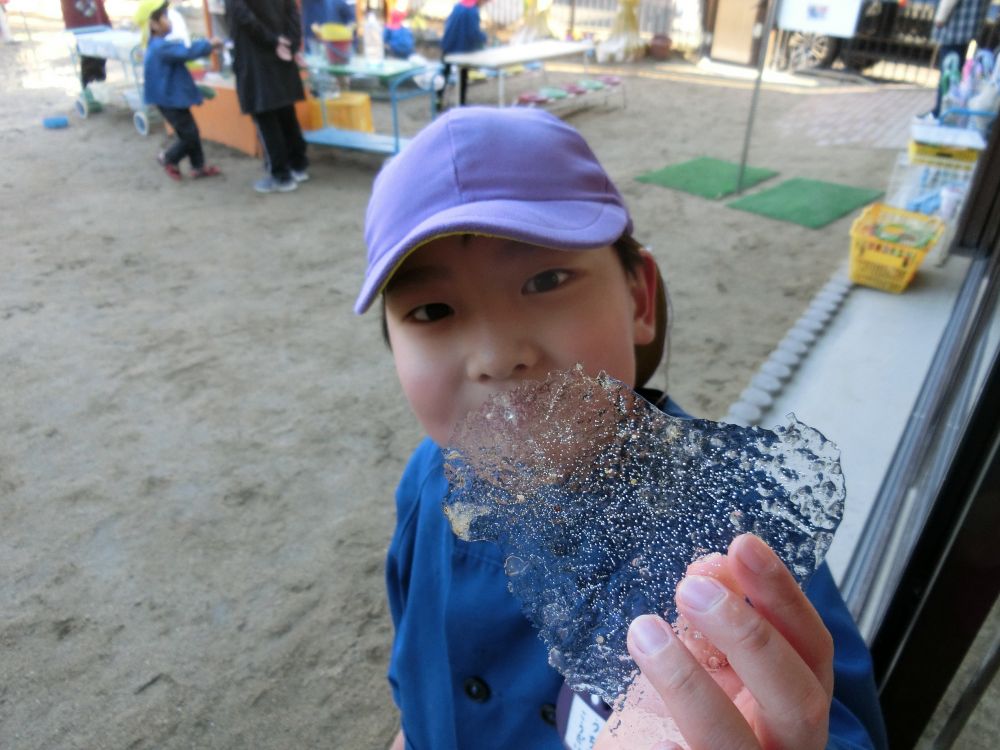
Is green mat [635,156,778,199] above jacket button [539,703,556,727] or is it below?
below

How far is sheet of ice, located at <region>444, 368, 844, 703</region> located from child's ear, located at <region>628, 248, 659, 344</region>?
0.29 m

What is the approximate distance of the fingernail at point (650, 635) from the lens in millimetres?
438

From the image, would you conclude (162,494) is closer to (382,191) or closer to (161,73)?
(382,191)

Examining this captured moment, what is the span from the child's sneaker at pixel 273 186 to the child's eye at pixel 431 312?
4.62 meters

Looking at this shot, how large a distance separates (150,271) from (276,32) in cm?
189

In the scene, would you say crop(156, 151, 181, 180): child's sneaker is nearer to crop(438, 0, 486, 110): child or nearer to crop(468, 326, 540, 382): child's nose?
crop(438, 0, 486, 110): child

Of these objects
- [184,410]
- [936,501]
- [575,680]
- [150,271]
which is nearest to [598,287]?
[575,680]

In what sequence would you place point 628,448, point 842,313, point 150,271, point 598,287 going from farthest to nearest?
1. point 150,271
2. point 842,313
3. point 598,287
4. point 628,448

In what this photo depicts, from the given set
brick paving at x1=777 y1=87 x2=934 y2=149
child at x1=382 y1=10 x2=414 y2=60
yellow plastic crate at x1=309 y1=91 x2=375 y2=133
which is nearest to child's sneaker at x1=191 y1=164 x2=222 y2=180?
yellow plastic crate at x1=309 y1=91 x2=375 y2=133

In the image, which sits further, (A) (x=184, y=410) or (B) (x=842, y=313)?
(B) (x=842, y=313)

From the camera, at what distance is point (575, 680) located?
66 cm

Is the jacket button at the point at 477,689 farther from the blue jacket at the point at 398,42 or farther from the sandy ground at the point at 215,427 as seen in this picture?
the blue jacket at the point at 398,42

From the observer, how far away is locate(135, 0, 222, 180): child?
495 centimetres

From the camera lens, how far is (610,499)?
662 mm
